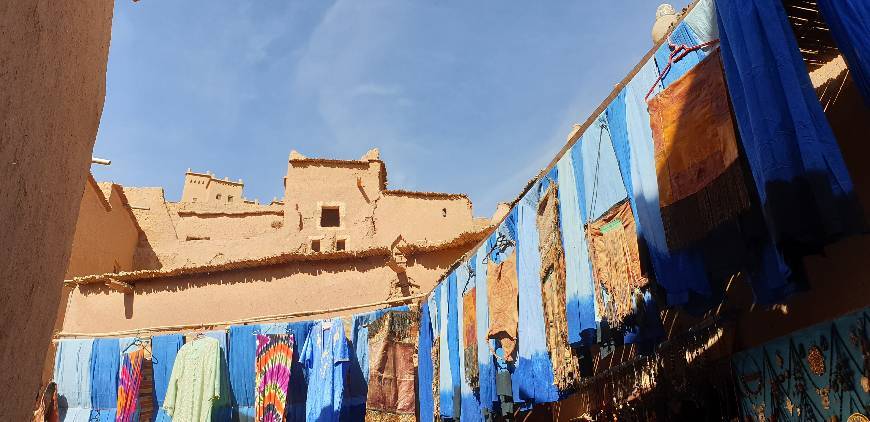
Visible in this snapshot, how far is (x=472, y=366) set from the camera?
21.4ft

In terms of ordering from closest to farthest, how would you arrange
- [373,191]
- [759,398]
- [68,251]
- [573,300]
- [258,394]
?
[68,251] < [759,398] < [573,300] < [258,394] < [373,191]

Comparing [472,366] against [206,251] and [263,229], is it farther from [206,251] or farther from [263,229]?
[263,229]

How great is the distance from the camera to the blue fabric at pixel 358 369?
880 cm

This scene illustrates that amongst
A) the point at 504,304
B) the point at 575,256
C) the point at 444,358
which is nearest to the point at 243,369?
the point at 444,358

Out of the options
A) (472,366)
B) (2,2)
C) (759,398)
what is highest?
(2,2)

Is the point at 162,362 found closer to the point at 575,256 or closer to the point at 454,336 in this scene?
the point at 454,336

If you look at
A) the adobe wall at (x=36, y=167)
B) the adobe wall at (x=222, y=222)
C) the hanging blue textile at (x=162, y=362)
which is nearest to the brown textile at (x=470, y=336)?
Result: the adobe wall at (x=36, y=167)

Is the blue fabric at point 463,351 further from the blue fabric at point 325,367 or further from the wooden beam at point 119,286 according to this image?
the wooden beam at point 119,286

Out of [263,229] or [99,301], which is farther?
[263,229]

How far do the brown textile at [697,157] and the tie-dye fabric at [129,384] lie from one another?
8.00 m

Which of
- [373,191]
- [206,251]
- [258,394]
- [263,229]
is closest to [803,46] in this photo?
[258,394]

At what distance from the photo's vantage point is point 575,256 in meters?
4.61

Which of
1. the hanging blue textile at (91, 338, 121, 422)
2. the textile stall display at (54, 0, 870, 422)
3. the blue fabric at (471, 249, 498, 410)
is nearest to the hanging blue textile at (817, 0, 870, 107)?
the textile stall display at (54, 0, 870, 422)

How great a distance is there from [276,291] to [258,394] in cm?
424
